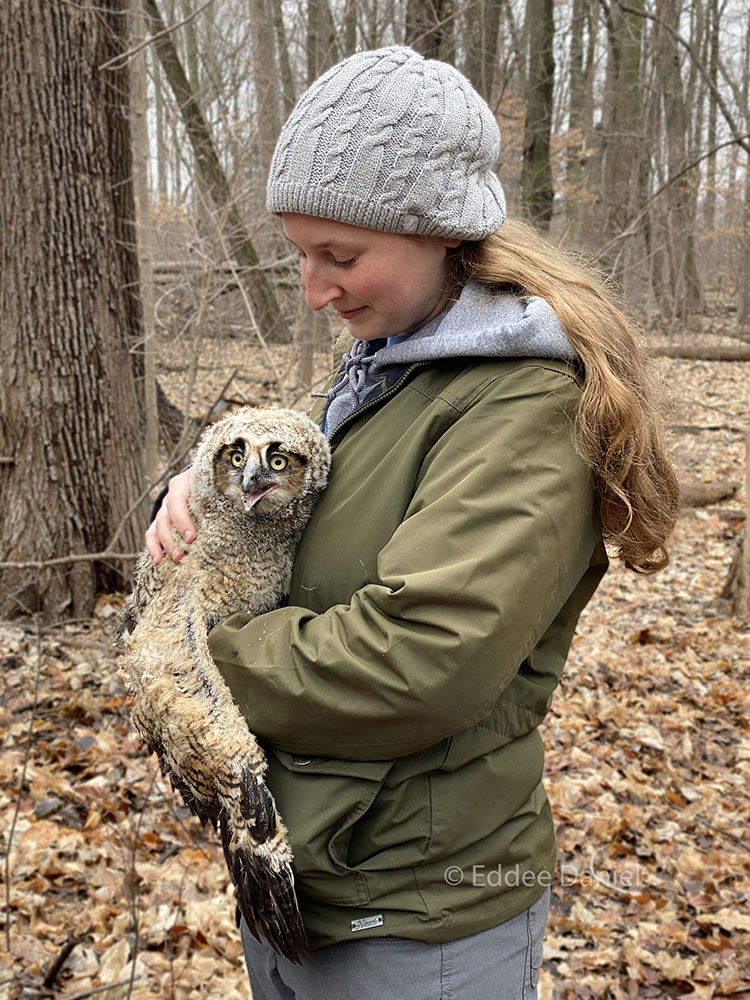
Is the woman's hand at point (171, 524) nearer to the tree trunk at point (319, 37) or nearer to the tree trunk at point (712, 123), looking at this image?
the tree trunk at point (319, 37)

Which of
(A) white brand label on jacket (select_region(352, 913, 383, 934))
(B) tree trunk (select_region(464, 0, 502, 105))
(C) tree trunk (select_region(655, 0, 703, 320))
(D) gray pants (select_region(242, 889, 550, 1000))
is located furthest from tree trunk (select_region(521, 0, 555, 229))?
(A) white brand label on jacket (select_region(352, 913, 383, 934))

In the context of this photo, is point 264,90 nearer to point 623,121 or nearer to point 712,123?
point 623,121

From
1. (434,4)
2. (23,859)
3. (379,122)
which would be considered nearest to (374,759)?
(379,122)

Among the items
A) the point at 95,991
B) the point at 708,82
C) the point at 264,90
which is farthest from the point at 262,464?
the point at 708,82

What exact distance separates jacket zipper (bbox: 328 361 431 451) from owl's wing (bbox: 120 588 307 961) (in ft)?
1.68

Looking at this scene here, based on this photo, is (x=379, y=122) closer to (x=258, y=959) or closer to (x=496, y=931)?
(x=496, y=931)

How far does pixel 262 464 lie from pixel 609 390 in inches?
32.0

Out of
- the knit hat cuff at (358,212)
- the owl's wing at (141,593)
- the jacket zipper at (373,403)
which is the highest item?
the knit hat cuff at (358,212)

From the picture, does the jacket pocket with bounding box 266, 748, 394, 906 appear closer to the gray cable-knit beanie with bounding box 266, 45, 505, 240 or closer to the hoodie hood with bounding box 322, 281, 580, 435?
the hoodie hood with bounding box 322, 281, 580, 435

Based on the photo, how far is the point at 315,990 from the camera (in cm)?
173

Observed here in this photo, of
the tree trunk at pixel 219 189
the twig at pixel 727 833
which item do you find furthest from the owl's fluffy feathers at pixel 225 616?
the tree trunk at pixel 219 189

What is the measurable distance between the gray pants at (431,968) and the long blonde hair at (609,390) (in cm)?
85

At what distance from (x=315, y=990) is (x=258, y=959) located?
0.81 ft

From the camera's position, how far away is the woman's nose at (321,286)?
5.60ft
